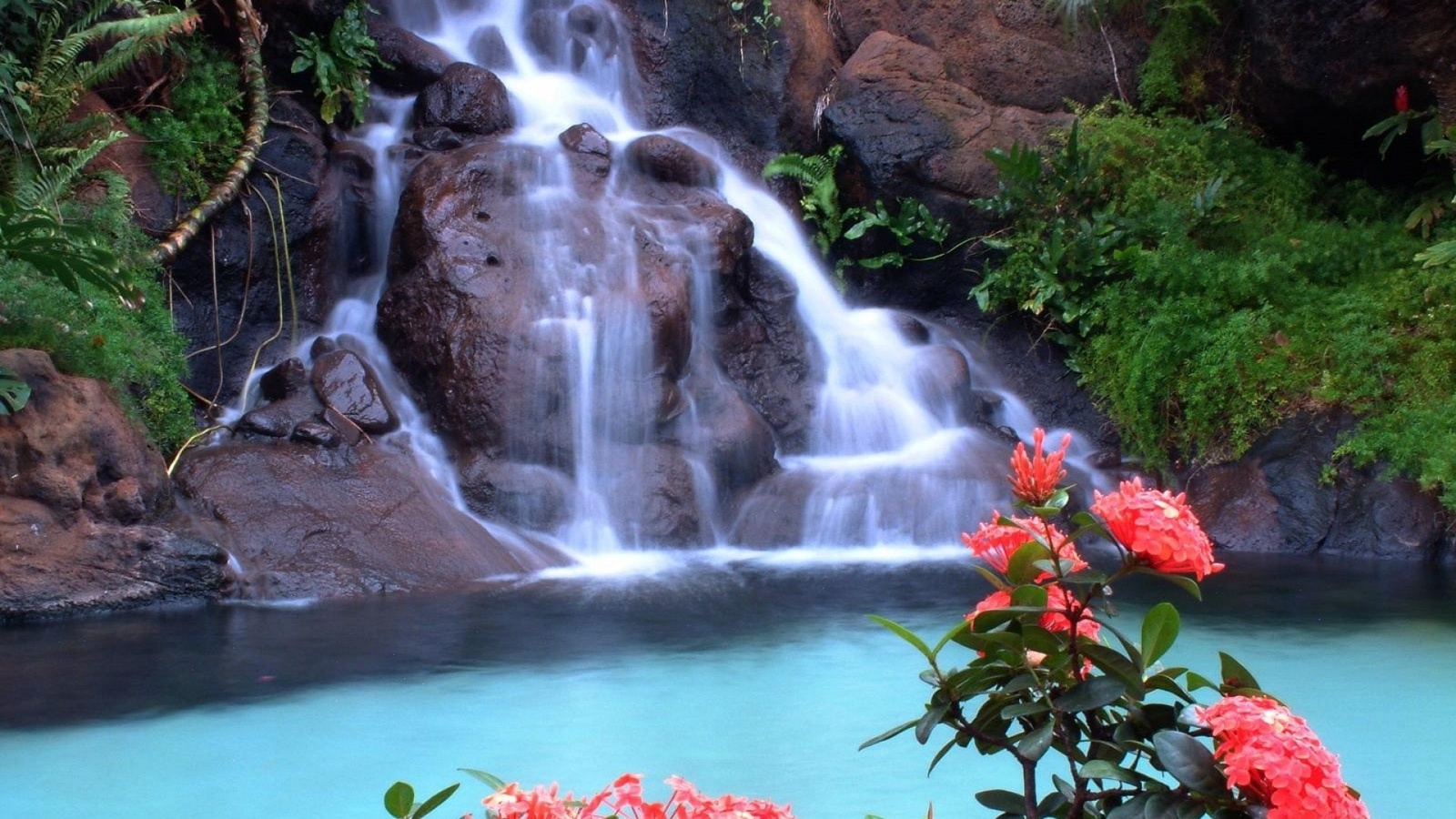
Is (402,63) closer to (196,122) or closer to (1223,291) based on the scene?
(196,122)

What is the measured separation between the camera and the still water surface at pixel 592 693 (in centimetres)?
396

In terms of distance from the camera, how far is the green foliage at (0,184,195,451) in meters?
6.80

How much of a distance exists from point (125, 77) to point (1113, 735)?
969cm

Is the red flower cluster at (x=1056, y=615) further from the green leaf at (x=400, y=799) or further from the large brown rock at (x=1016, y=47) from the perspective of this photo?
the large brown rock at (x=1016, y=47)

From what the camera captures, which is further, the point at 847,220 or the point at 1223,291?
the point at 847,220

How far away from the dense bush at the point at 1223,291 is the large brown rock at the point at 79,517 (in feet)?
22.0

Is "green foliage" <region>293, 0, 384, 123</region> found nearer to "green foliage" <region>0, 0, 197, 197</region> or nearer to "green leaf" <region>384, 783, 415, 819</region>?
"green foliage" <region>0, 0, 197, 197</region>

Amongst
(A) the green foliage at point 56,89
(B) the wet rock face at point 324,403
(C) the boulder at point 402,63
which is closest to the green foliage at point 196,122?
(A) the green foliage at point 56,89

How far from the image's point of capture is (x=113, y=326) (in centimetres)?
737

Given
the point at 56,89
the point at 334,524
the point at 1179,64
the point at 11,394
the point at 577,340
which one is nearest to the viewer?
the point at 11,394

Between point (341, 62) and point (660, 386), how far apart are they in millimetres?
4210

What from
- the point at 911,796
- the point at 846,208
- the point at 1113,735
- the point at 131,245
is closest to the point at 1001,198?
the point at 846,208

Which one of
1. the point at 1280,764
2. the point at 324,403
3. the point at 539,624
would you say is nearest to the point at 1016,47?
the point at 324,403

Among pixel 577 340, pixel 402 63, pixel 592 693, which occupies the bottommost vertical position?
pixel 592 693
